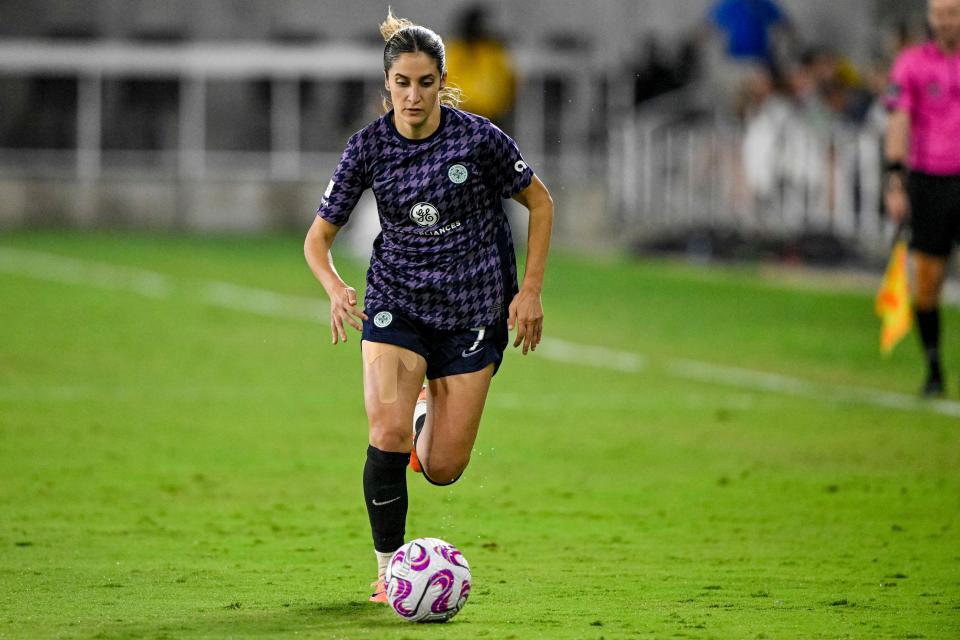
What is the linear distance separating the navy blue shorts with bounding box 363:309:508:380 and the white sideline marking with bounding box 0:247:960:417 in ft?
19.6

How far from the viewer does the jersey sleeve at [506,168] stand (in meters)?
7.24

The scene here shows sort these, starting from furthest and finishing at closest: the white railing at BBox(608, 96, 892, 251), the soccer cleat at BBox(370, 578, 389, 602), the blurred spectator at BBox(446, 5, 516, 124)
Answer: the blurred spectator at BBox(446, 5, 516, 124), the white railing at BBox(608, 96, 892, 251), the soccer cleat at BBox(370, 578, 389, 602)

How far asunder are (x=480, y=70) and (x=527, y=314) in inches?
728

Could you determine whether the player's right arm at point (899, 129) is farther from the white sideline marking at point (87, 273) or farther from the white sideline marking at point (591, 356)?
the white sideline marking at point (87, 273)

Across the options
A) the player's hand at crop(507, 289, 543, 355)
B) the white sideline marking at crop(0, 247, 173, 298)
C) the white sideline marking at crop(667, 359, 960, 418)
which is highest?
the player's hand at crop(507, 289, 543, 355)

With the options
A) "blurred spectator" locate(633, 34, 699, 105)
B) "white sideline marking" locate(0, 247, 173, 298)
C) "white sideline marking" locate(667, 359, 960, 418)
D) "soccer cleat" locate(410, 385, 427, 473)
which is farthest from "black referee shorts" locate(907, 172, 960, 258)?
"blurred spectator" locate(633, 34, 699, 105)

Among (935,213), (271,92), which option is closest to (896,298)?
(935,213)

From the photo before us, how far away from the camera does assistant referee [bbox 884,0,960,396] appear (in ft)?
41.7

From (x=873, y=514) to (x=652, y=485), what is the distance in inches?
52.9

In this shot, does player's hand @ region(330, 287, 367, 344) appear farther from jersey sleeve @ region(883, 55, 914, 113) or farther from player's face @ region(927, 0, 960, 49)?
jersey sleeve @ region(883, 55, 914, 113)

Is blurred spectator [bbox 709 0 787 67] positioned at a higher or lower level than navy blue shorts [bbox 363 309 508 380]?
higher

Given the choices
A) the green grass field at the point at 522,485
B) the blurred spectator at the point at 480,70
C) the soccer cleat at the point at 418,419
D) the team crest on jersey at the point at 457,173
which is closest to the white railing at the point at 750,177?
the blurred spectator at the point at 480,70

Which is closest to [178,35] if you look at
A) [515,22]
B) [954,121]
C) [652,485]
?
[515,22]

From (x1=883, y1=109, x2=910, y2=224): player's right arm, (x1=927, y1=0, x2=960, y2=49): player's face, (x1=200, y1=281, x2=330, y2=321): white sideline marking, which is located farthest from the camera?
(x1=200, y1=281, x2=330, y2=321): white sideline marking
